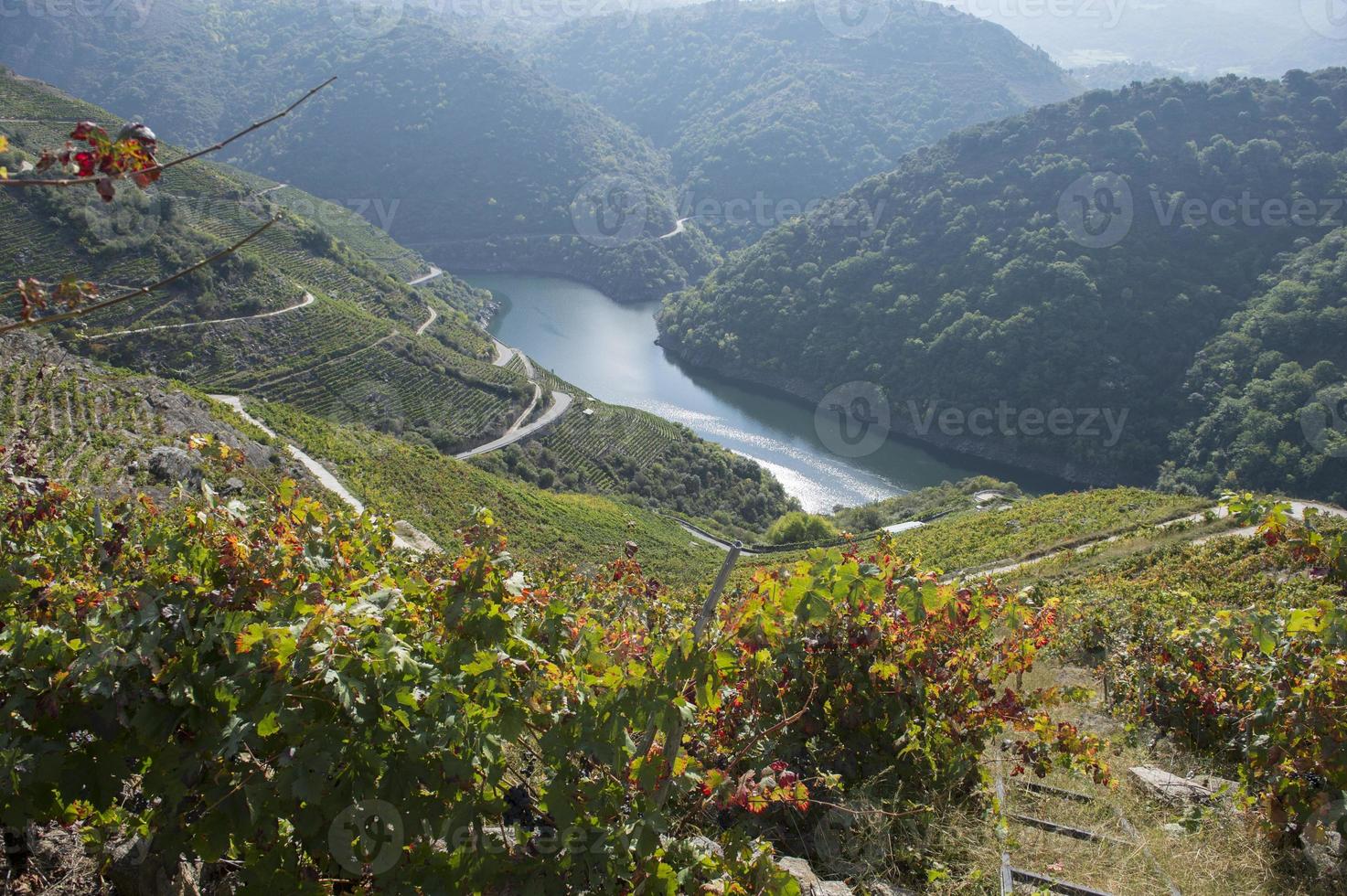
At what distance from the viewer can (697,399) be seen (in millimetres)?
63500

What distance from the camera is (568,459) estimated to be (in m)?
42.6

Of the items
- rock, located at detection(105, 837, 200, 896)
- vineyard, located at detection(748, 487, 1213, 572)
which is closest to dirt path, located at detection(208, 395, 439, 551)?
vineyard, located at detection(748, 487, 1213, 572)

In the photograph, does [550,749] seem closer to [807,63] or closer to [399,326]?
[399,326]

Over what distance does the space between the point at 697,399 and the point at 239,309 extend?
3317 cm

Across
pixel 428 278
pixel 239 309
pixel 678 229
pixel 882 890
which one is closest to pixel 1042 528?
pixel 882 890

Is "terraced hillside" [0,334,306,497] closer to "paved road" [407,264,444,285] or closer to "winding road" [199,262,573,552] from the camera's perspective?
"winding road" [199,262,573,552]

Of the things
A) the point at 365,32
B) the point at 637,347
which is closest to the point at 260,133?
the point at 365,32

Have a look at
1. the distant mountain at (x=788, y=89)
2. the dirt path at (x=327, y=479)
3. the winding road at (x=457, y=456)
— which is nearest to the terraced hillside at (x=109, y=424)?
the dirt path at (x=327, y=479)

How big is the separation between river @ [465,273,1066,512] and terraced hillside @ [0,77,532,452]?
15.6m

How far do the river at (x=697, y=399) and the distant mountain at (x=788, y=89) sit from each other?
131ft

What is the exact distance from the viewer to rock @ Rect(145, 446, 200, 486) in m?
17.1

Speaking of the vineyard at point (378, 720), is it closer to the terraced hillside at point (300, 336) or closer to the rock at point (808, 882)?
the rock at point (808, 882)

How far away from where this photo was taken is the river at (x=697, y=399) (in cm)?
5119

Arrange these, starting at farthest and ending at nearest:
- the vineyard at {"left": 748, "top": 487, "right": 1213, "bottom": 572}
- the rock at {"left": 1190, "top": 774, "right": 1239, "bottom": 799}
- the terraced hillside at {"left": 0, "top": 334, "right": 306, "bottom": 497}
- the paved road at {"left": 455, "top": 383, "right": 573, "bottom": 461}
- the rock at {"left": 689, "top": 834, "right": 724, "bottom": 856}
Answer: the paved road at {"left": 455, "top": 383, "right": 573, "bottom": 461} < the vineyard at {"left": 748, "top": 487, "right": 1213, "bottom": 572} < the terraced hillside at {"left": 0, "top": 334, "right": 306, "bottom": 497} < the rock at {"left": 1190, "top": 774, "right": 1239, "bottom": 799} < the rock at {"left": 689, "top": 834, "right": 724, "bottom": 856}
